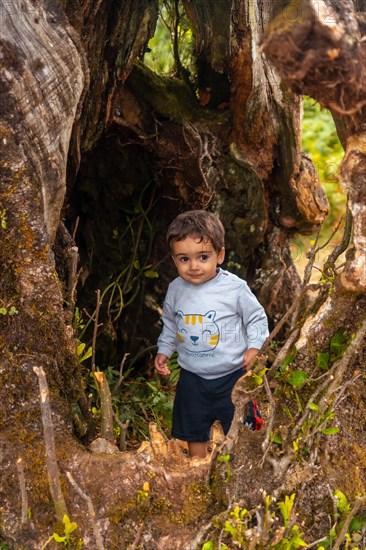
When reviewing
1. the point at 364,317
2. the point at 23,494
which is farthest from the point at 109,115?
the point at 23,494

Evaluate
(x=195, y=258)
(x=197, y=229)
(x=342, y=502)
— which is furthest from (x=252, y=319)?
(x=342, y=502)

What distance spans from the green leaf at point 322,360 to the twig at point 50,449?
1.16 meters

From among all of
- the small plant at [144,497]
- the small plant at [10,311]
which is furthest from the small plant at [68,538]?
the small plant at [10,311]

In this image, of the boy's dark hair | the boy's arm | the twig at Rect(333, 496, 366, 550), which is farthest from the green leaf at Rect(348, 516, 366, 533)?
the boy's dark hair

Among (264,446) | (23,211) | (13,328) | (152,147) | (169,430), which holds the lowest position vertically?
(169,430)

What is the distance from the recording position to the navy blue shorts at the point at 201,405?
4.06 meters

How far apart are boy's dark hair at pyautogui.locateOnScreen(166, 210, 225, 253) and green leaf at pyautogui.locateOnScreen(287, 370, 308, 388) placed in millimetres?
909

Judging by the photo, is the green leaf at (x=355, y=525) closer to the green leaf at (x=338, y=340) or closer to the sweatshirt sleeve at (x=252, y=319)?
the green leaf at (x=338, y=340)

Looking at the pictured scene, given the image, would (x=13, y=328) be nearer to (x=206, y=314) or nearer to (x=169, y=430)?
(x=206, y=314)

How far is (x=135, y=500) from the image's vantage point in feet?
10.3

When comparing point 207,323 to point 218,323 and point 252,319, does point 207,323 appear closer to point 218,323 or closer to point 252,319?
point 218,323

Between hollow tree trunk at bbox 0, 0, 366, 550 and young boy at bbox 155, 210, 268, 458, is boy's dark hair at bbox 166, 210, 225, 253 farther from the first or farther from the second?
hollow tree trunk at bbox 0, 0, 366, 550

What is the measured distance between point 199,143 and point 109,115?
1.97ft

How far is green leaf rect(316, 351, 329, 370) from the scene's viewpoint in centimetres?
331
